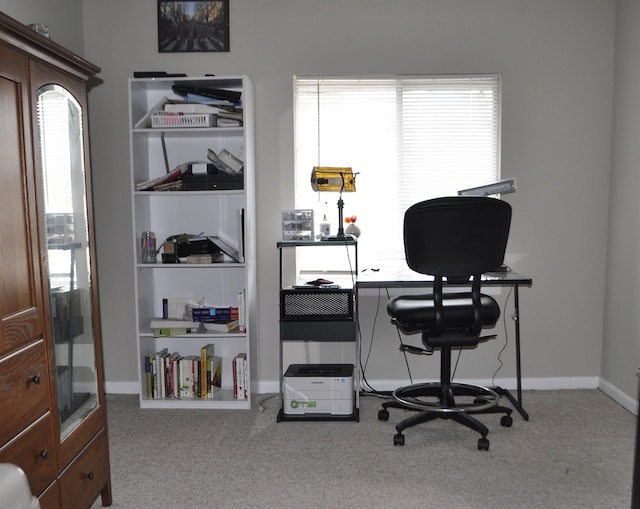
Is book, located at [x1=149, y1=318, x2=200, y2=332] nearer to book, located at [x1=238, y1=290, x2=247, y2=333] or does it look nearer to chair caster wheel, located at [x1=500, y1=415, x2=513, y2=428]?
book, located at [x1=238, y1=290, x2=247, y2=333]

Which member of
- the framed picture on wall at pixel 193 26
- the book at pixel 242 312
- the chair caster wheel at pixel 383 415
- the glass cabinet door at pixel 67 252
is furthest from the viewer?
the framed picture on wall at pixel 193 26

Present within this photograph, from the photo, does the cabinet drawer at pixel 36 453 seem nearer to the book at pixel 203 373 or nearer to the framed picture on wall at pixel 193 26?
the book at pixel 203 373

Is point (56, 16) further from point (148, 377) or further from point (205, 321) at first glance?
point (148, 377)

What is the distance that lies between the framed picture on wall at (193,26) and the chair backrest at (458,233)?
1.79 metres

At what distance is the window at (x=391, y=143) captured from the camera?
3760 mm

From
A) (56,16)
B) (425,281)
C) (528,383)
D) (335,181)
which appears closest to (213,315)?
(335,181)

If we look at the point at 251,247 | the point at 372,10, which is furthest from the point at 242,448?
the point at 372,10

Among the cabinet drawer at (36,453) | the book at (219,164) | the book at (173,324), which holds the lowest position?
the cabinet drawer at (36,453)

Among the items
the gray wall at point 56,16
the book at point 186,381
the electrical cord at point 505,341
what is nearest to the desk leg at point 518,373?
the electrical cord at point 505,341

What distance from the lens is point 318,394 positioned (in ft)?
11.0

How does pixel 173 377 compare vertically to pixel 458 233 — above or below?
below

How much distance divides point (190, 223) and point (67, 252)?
1627 mm

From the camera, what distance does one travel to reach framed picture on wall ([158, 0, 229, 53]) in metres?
3.64

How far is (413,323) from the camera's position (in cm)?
299
